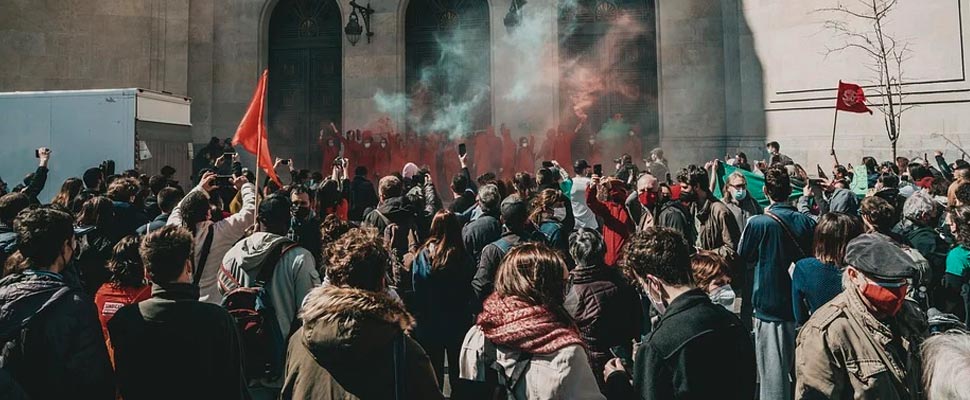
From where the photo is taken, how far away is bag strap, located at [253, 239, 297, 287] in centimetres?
484

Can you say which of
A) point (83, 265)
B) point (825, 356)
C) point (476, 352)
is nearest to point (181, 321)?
point (476, 352)

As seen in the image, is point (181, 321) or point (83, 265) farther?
point (83, 265)

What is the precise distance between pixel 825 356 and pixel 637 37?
1826 cm

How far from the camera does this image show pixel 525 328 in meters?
3.10

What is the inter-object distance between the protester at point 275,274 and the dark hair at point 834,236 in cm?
360

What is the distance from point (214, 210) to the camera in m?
7.20

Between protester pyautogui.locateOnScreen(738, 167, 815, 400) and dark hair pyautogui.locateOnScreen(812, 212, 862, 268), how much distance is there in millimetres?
591

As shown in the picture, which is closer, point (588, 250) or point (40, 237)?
point (40, 237)

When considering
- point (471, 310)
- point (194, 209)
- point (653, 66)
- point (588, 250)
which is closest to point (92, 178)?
point (194, 209)

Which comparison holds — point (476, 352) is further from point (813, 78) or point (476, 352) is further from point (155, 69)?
point (155, 69)

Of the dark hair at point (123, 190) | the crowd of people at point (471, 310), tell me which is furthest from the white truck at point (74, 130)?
the crowd of people at point (471, 310)

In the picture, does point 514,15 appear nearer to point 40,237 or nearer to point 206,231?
point 206,231

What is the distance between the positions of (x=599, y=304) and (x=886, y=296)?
1.54 m

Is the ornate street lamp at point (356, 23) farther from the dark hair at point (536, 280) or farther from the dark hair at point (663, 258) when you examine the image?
the dark hair at point (663, 258)
